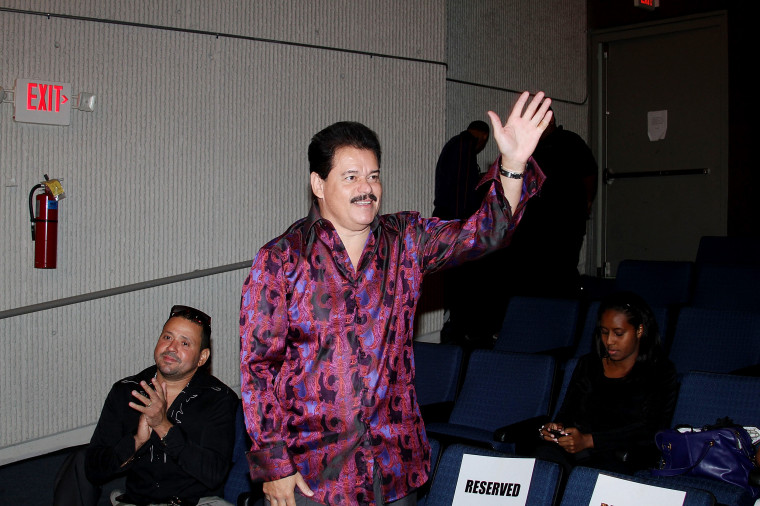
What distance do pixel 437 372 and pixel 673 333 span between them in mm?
1371

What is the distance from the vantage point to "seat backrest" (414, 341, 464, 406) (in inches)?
142

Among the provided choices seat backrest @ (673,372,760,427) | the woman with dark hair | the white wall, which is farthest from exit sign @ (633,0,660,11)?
seat backrest @ (673,372,760,427)

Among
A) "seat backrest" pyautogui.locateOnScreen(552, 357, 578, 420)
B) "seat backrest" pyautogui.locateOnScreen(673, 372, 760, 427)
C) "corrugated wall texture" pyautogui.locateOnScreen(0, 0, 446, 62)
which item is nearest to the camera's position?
"seat backrest" pyautogui.locateOnScreen(673, 372, 760, 427)

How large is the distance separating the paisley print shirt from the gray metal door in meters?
5.87

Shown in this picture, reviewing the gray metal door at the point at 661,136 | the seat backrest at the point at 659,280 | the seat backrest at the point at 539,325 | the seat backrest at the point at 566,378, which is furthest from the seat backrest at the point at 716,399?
the gray metal door at the point at 661,136

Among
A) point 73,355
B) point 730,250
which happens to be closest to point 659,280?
point 730,250

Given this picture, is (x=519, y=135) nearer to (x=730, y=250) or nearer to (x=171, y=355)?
(x=171, y=355)

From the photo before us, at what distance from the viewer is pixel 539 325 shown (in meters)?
4.38

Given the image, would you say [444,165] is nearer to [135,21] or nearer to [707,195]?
[135,21]

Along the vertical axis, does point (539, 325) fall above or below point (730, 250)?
below

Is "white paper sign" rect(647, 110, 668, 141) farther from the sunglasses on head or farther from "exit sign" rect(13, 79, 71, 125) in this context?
the sunglasses on head

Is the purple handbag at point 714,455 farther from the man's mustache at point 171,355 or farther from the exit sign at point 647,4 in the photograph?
the exit sign at point 647,4

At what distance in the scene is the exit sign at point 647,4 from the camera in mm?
6808

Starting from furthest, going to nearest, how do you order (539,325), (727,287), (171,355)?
(727,287) → (539,325) → (171,355)
